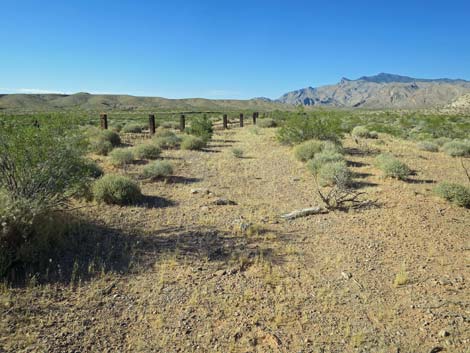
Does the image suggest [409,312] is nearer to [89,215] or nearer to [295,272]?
[295,272]

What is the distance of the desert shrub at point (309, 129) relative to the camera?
1638 cm

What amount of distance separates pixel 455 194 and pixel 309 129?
934cm

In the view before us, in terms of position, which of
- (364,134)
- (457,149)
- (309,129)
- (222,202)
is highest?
(309,129)

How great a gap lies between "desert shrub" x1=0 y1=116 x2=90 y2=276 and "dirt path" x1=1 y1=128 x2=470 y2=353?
3.63ft

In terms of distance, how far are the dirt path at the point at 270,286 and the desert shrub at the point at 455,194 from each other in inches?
11.0

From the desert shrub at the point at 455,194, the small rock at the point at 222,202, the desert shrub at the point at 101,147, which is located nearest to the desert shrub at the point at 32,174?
the small rock at the point at 222,202

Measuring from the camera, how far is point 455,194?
795cm

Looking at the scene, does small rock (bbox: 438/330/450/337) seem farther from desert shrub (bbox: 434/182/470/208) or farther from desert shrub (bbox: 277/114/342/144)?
desert shrub (bbox: 277/114/342/144)

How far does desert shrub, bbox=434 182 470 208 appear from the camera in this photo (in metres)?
7.83

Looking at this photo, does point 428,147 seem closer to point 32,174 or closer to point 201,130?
point 201,130

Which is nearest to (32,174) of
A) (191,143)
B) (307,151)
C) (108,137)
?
(307,151)

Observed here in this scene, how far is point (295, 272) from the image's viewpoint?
5137 mm

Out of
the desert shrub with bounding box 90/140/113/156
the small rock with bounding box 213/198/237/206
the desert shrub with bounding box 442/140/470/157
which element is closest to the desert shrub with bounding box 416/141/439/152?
the desert shrub with bounding box 442/140/470/157

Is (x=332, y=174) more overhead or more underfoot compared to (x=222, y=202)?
more overhead
